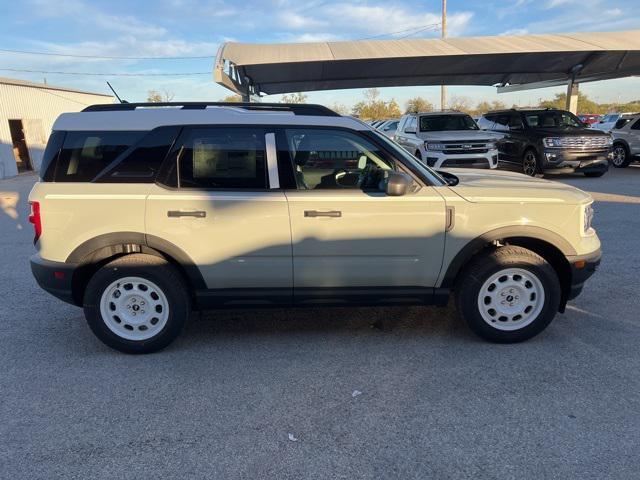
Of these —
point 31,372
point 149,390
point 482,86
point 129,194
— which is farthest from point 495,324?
point 482,86

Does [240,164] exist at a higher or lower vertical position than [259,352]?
higher

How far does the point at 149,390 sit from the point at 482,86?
25.4 m

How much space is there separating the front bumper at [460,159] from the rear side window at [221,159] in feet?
30.7

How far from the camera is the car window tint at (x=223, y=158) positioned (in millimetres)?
3881

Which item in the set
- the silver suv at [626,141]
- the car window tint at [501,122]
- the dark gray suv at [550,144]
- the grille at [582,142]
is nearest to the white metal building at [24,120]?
the car window tint at [501,122]

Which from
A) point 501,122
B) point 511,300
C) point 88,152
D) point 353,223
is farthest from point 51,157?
point 501,122

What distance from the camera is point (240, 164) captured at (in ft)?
12.9

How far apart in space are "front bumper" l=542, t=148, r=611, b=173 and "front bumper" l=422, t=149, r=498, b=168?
58.5 inches

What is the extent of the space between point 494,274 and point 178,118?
2.78 metres

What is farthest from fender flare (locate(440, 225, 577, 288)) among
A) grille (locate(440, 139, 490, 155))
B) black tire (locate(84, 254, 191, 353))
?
grille (locate(440, 139, 490, 155))

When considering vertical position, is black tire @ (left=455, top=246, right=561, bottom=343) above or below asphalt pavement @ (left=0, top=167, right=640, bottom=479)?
above

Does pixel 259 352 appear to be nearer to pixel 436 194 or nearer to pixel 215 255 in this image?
pixel 215 255

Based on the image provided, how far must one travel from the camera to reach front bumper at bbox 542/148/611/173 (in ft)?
43.5

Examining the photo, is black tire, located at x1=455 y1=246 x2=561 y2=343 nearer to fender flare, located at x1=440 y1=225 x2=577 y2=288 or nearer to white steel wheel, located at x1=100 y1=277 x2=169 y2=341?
fender flare, located at x1=440 y1=225 x2=577 y2=288
